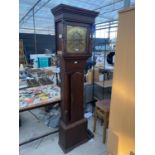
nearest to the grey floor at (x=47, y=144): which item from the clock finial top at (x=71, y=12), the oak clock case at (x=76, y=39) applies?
the oak clock case at (x=76, y=39)

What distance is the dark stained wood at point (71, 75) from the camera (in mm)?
1602

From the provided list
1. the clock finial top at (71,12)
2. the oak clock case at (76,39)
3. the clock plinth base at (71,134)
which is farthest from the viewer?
the clock plinth base at (71,134)

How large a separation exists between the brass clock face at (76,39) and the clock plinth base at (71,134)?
93 centimetres

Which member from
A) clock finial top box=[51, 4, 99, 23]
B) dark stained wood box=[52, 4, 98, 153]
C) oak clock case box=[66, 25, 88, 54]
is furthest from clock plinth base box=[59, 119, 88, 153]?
clock finial top box=[51, 4, 99, 23]

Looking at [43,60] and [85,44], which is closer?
[85,44]

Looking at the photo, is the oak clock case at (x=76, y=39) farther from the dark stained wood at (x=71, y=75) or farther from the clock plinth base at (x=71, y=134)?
the clock plinth base at (x=71, y=134)

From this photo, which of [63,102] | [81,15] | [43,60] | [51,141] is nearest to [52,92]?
[63,102]

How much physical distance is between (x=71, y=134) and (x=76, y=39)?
117 centimetres

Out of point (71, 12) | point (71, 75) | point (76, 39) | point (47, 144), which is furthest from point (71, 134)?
point (71, 12)

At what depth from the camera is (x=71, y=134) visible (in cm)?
195
